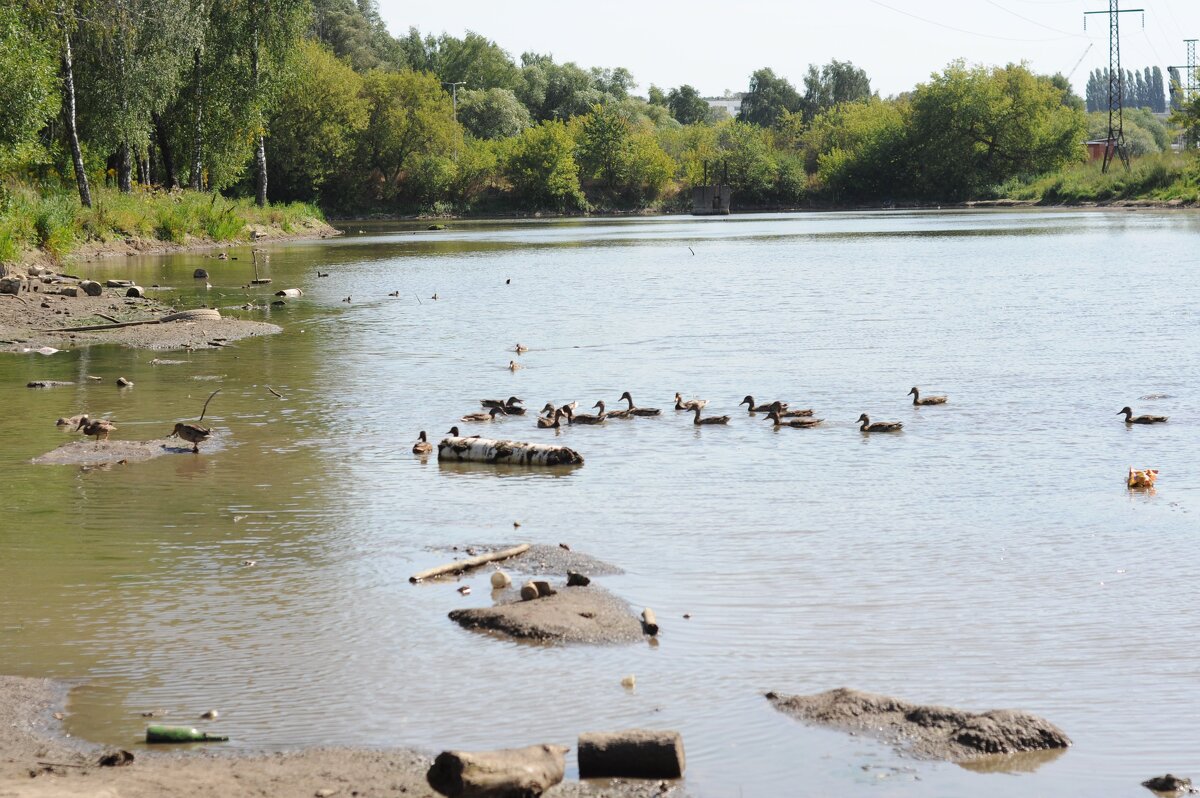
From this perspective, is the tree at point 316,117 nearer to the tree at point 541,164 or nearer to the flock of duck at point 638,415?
the tree at point 541,164

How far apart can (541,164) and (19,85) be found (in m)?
97.6

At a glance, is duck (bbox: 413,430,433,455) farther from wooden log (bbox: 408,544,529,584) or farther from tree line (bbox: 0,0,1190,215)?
tree line (bbox: 0,0,1190,215)

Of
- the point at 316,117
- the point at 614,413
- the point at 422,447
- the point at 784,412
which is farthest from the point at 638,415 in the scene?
the point at 316,117

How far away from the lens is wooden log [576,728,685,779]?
23.1 ft

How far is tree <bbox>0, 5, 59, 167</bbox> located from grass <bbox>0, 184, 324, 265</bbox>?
183 centimetres

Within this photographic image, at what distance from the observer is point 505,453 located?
15922 mm

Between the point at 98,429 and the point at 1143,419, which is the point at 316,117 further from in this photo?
the point at 1143,419

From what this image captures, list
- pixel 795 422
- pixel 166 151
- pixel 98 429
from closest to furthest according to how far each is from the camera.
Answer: pixel 98 429 < pixel 795 422 < pixel 166 151

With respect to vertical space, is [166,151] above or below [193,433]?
above

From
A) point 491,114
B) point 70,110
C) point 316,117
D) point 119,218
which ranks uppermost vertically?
point 491,114

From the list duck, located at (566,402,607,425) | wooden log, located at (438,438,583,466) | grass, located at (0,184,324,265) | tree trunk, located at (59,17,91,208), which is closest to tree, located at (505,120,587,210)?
grass, located at (0,184,324,265)

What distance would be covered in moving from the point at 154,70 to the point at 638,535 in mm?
51401

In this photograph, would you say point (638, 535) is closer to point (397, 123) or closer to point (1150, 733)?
point (1150, 733)

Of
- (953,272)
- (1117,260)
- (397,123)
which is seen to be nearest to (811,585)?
(953,272)
